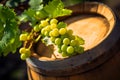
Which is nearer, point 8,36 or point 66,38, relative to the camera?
point 66,38

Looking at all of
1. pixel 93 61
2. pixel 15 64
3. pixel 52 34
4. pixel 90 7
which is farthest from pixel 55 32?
pixel 15 64

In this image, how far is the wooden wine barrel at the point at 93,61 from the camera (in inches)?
57.7

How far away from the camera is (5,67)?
304 cm

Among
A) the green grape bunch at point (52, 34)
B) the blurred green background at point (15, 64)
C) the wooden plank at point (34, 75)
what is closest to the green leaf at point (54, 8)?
the green grape bunch at point (52, 34)

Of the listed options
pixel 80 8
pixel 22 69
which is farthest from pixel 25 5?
pixel 80 8

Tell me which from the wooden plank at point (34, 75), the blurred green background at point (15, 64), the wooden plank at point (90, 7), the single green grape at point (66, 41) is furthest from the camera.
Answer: the blurred green background at point (15, 64)

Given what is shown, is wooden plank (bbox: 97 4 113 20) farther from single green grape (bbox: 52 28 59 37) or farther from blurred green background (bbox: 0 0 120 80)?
blurred green background (bbox: 0 0 120 80)

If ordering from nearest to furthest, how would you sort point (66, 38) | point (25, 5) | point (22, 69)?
point (66, 38) < point (25, 5) < point (22, 69)

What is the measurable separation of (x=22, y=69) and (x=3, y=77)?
223mm

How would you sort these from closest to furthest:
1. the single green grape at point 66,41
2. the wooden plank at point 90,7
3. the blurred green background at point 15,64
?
the single green grape at point 66,41
the wooden plank at point 90,7
the blurred green background at point 15,64

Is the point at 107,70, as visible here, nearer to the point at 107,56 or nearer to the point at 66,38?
the point at 107,56

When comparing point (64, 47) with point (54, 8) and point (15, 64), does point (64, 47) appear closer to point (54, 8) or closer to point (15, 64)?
point (54, 8)

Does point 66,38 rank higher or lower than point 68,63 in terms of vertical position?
higher

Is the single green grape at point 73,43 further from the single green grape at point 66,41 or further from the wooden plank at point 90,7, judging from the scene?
the wooden plank at point 90,7
